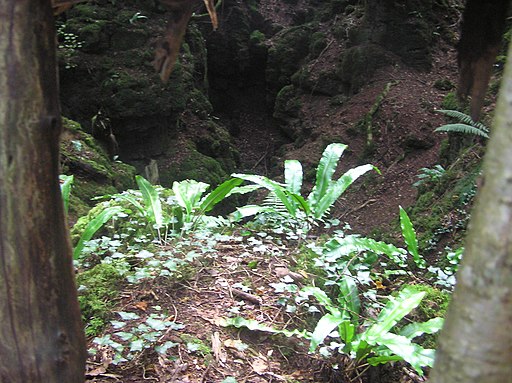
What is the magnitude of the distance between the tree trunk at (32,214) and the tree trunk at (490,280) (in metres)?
1.22

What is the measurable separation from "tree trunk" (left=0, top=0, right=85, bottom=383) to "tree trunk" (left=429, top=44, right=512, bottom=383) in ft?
4.01

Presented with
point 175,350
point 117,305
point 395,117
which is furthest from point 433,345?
point 395,117

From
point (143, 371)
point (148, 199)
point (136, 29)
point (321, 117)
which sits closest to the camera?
point (143, 371)

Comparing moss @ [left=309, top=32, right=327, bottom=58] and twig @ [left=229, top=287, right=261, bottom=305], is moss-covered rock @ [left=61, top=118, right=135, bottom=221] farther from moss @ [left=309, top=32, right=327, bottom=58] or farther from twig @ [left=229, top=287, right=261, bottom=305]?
moss @ [left=309, top=32, right=327, bottom=58]

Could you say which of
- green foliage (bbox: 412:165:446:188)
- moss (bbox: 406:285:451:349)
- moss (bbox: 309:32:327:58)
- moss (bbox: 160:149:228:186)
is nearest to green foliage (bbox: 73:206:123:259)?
moss (bbox: 406:285:451:349)

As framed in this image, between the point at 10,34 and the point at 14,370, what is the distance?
1.09 m

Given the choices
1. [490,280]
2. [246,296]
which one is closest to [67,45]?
[246,296]

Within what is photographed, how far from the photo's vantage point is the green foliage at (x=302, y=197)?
13.0 ft

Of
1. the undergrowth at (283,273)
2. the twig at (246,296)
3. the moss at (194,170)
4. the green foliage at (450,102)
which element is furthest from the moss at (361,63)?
the twig at (246,296)

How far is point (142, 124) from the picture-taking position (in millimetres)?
8531

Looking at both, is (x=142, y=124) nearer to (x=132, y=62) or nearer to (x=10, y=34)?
(x=132, y=62)

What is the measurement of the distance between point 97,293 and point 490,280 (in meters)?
2.47

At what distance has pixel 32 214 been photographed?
1.43 m

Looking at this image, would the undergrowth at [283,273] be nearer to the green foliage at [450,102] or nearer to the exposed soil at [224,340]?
the exposed soil at [224,340]
